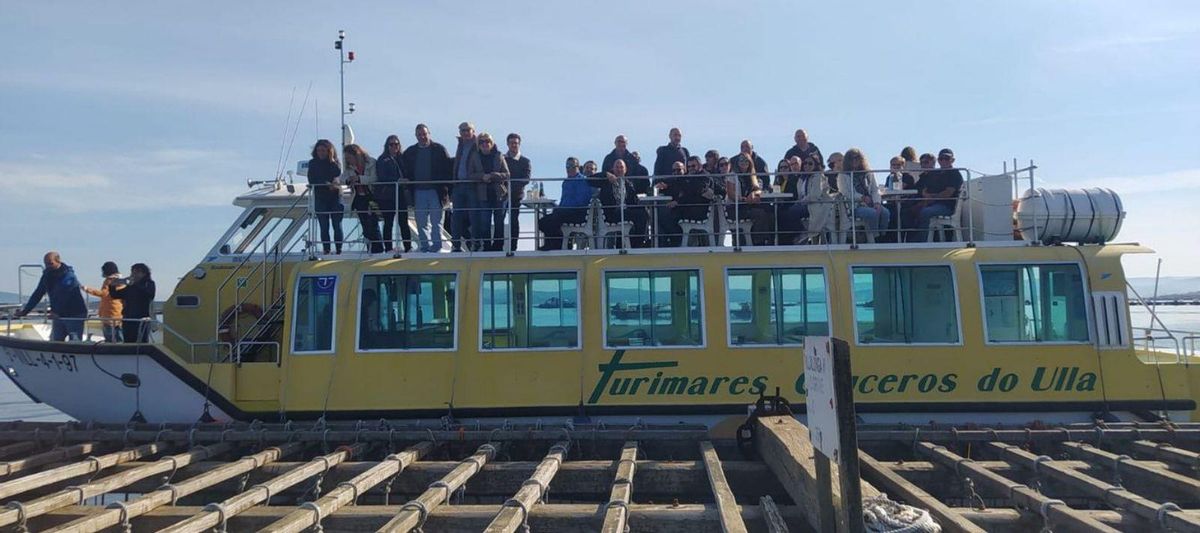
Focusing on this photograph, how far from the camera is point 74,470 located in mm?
7008

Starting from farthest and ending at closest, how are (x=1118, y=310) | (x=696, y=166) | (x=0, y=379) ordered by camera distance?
1. (x=0, y=379)
2. (x=696, y=166)
3. (x=1118, y=310)

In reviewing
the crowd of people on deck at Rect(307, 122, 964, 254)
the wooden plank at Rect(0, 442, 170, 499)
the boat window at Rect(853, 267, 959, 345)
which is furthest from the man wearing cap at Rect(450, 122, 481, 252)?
the boat window at Rect(853, 267, 959, 345)

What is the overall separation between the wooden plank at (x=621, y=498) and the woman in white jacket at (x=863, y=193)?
460cm

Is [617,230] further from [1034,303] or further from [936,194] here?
[1034,303]

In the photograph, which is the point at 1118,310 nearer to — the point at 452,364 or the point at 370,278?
the point at 452,364

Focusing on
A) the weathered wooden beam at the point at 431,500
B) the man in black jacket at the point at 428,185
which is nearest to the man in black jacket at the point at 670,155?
the man in black jacket at the point at 428,185

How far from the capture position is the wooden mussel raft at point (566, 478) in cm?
568

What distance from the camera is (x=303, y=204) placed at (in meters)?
12.3

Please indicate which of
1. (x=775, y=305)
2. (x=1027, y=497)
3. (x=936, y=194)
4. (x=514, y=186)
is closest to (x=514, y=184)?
(x=514, y=186)

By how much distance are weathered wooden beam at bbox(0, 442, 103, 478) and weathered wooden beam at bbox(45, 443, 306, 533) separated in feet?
5.31

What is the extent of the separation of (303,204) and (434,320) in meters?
3.41

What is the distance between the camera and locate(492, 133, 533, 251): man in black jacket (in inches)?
425

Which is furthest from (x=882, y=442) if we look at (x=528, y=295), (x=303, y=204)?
(x=303, y=204)

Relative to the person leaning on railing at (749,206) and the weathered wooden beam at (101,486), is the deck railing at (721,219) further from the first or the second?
the weathered wooden beam at (101,486)
